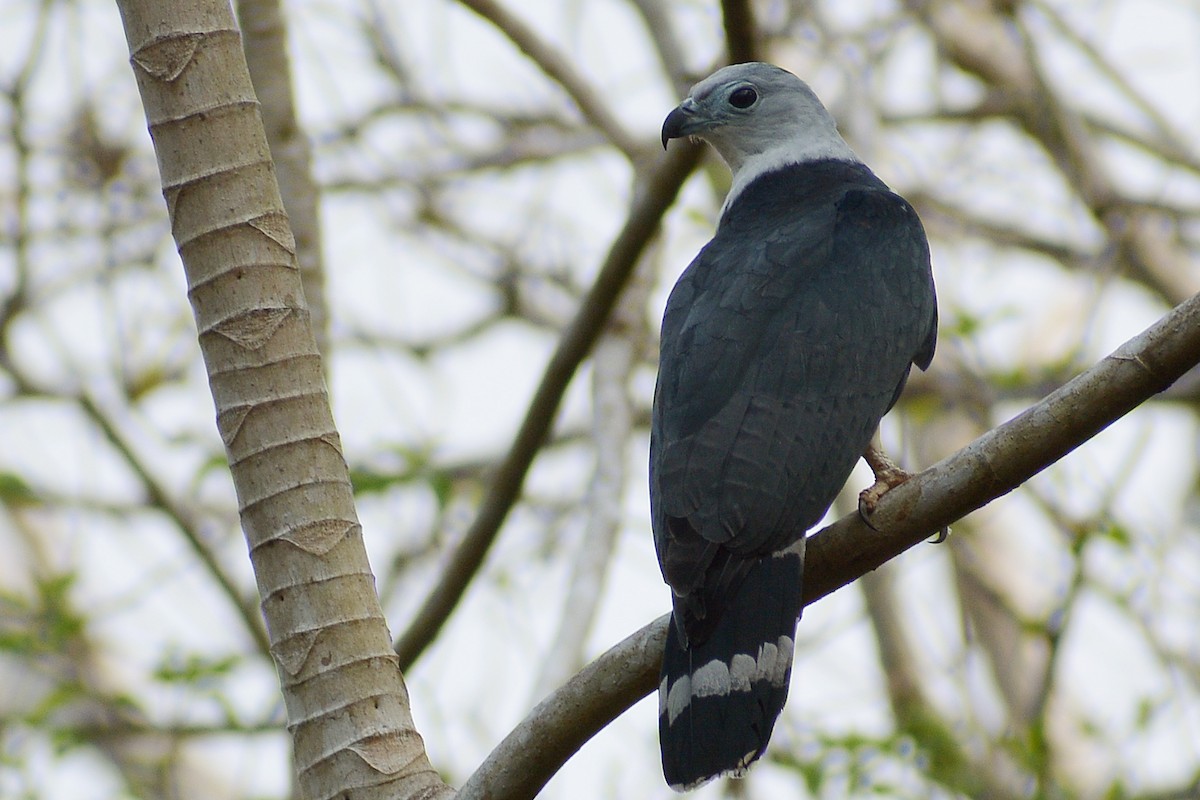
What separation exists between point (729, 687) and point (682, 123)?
2053mm

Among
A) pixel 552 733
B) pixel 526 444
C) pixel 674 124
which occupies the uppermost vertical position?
pixel 674 124

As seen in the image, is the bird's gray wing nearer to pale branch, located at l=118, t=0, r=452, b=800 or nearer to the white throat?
the white throat

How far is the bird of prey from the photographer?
→ 8.89 ft

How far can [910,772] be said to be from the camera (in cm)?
523

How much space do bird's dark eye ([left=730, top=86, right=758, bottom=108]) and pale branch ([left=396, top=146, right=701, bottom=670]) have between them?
0.27 meters

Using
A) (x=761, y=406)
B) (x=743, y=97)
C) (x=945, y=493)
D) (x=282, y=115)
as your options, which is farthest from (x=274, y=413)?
(x=743, y=97)

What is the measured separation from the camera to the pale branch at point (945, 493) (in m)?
2.45

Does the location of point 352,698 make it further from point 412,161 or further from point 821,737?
point 412,161

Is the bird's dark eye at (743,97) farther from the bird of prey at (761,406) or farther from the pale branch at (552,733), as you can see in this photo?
the pale branch at (552,733)

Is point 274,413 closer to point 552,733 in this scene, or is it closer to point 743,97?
point 552,733

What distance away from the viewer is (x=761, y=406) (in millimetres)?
3094

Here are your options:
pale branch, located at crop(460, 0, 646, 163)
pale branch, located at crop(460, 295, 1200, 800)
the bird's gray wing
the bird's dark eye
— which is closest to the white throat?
the bird's dark eye

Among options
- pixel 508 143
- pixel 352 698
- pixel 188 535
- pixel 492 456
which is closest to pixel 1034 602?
pixel 492 456

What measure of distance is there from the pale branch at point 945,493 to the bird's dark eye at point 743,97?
6.59 feet
